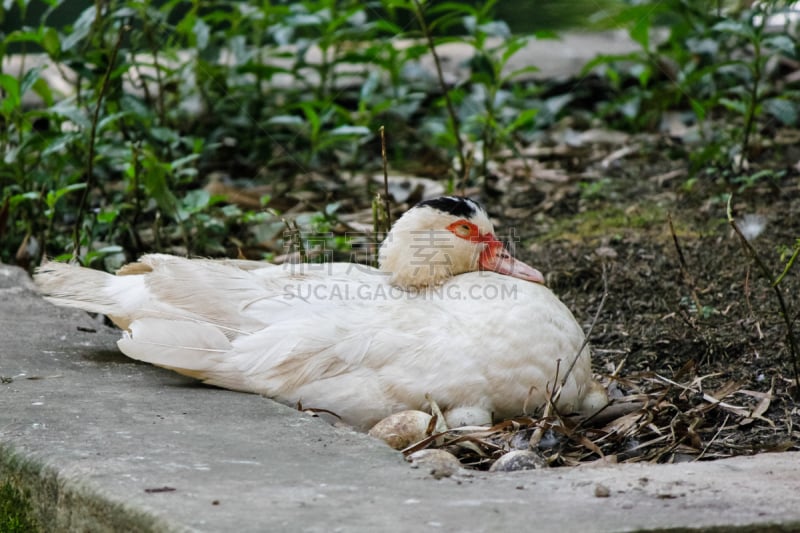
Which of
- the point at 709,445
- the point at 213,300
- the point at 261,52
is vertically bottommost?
the point at 709,445

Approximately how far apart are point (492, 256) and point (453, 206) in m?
0.25

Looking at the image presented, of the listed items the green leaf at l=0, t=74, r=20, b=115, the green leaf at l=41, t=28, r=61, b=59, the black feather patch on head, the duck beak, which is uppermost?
the green leaf at l=41, t=28, r=61, b=59

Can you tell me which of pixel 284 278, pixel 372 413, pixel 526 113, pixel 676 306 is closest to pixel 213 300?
pixel 284 278

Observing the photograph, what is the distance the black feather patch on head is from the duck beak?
16 cm

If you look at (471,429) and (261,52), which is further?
(261,52)

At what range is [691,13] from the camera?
702 centimetres

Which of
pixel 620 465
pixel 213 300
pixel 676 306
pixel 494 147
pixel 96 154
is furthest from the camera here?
pixel 494 147

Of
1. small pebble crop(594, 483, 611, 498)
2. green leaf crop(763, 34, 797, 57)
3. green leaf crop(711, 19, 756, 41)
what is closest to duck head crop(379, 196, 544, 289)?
small pebble crop(594, 483, 611, 498)

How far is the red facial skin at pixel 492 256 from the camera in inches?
153

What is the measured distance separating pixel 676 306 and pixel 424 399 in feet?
5.20

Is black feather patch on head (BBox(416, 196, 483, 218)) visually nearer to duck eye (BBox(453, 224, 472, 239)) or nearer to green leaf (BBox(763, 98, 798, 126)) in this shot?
duck eye (BBox(453, 224, 472, 239))

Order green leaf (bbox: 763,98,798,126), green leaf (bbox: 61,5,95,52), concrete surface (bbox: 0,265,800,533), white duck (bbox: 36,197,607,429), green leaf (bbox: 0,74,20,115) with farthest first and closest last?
green leaf (bbox: 763,98,798,126)
green leaf (bbox: 61,5,95,52)
green leaf (bbox: 0,74,20,115)
white duck (bbox: 36,197,607,429)
concrete surface (bbox: 0,265,800,533)

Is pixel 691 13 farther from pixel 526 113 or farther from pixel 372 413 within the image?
pixel 372 413

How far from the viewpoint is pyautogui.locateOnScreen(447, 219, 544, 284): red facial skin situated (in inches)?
153
